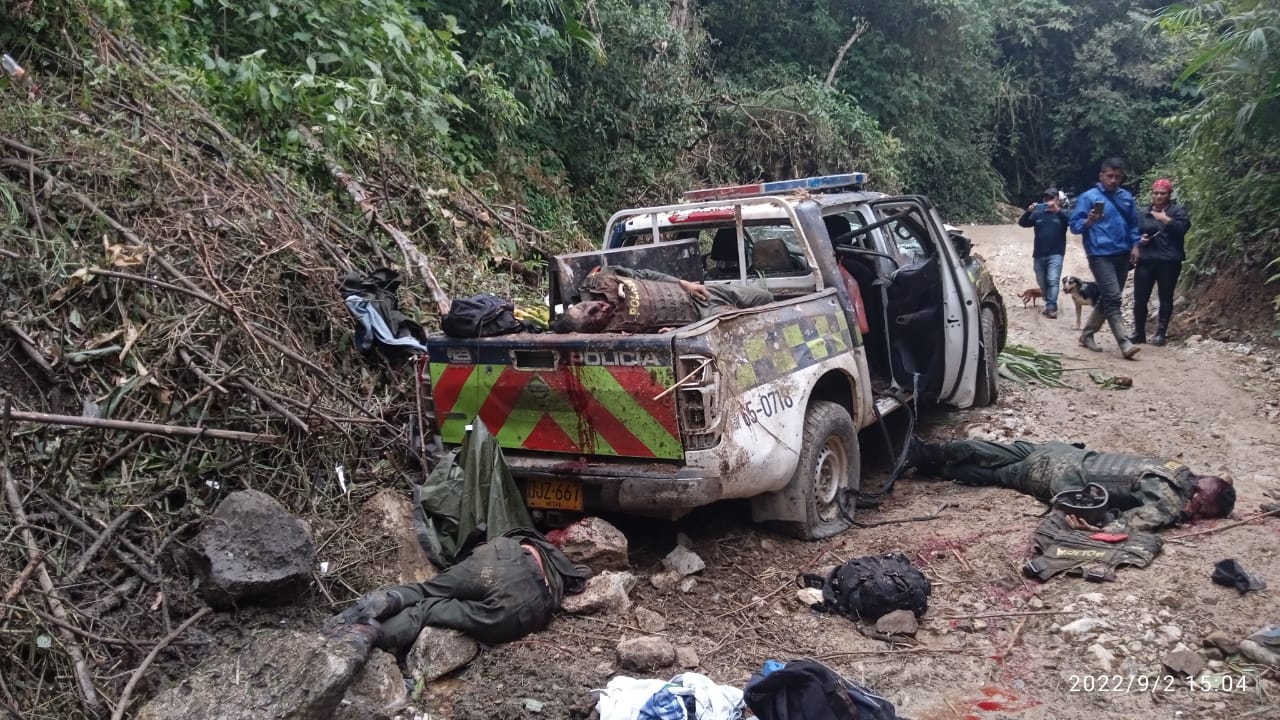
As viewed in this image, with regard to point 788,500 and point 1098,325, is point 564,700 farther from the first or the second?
point 1098,325

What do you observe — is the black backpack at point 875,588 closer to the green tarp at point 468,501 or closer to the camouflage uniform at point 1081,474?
the camouflage uniform at point 1081,474

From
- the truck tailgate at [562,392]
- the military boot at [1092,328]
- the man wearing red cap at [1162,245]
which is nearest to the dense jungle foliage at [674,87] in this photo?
the man wearing red cap at [1162,245]

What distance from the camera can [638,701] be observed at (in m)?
3.16

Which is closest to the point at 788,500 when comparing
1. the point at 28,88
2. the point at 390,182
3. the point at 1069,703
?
the point at 1069,703

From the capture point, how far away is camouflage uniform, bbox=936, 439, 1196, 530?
461 cm

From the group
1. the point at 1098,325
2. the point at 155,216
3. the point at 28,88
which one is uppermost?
the point at 28,88

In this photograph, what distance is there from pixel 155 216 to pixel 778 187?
372cm

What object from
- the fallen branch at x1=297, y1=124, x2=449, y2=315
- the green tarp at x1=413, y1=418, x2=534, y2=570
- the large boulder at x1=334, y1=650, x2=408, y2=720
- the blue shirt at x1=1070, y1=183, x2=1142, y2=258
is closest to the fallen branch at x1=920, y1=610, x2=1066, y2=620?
the green tarp at x1=413, y1=418, x2=534, y2=570

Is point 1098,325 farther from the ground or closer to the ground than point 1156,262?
closer to the ground

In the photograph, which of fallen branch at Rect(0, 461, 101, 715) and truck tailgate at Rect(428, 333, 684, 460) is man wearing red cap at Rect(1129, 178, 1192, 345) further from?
fallen branch at Rect(0, 461, 101, 715)

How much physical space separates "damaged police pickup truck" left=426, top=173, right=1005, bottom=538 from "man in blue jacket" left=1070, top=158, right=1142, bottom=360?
Result: 3182 mm

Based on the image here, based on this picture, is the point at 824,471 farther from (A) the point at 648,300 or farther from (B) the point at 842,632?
(A) the point at 648,300

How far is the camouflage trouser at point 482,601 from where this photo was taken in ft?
12.3

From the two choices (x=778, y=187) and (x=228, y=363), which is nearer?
(x=228, y=363)
